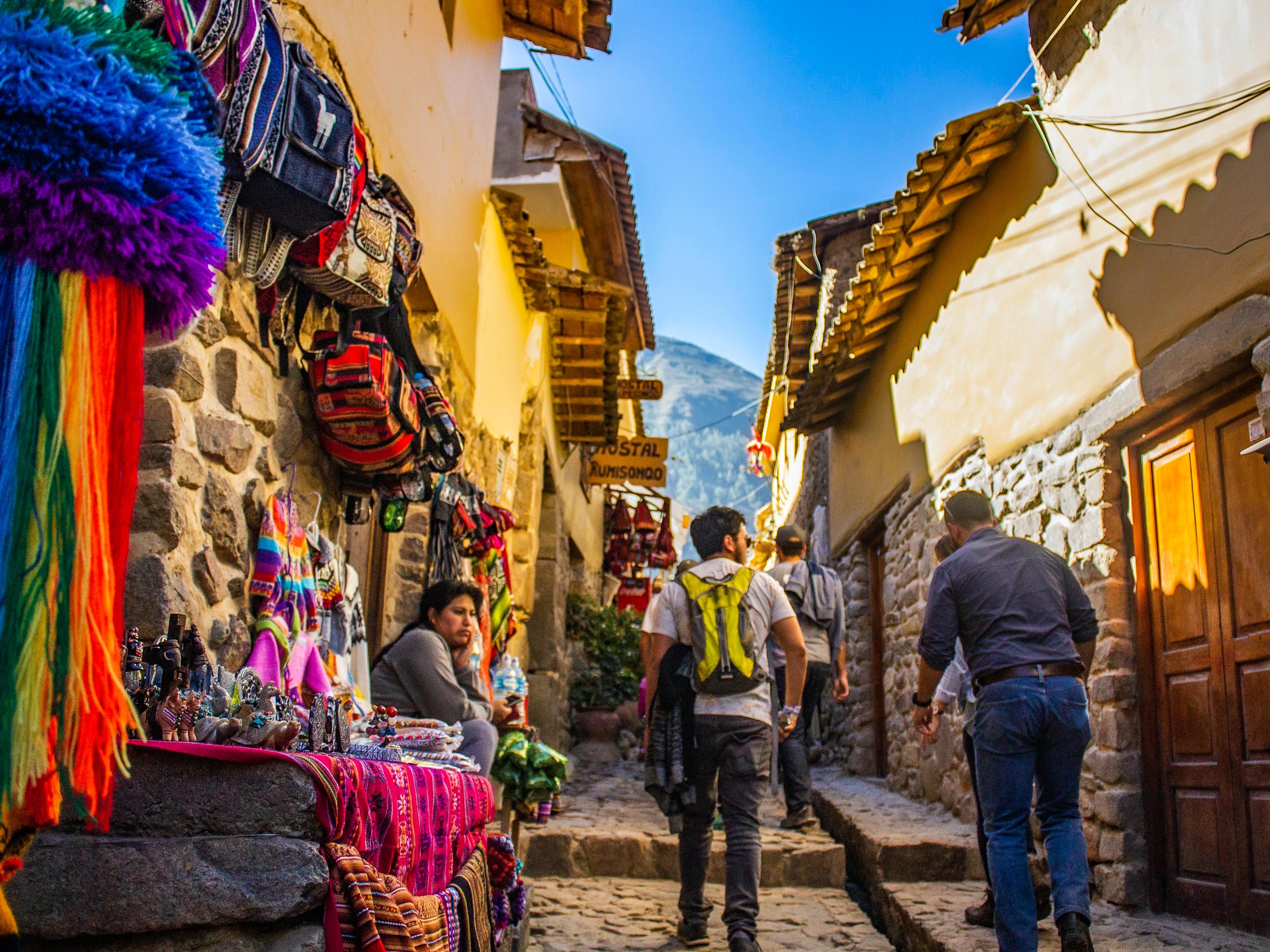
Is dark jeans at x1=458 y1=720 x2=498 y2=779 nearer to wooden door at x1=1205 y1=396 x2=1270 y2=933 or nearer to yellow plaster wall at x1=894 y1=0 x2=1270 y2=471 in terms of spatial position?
wooden door at x1=1205 y1=396 x2=1270 y2=933

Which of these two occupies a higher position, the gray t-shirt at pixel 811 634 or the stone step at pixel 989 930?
the gray t-shirt at pixel 811 634

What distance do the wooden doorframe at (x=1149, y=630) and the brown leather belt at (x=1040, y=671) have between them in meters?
1.18

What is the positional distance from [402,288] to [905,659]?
5.18 metres

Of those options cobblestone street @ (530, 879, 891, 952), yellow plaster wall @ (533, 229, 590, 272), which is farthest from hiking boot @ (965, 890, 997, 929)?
yellow plaster wall @ (533, 229, 590, 272)

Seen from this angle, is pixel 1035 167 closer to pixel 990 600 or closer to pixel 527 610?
pixel 990 600

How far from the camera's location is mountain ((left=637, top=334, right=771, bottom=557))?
102 meters

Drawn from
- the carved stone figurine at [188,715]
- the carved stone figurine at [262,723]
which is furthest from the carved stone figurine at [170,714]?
the carved stone figurine at [262,723]

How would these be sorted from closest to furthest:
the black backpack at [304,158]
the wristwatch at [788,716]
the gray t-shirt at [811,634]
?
the black backpack at [304,158], the wristwatch at [788,716], the gray t-shirt at [811,634]

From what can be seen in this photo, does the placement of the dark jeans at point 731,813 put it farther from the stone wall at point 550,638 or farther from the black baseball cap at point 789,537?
the stone wall at point 550,638

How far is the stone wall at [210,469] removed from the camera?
7.63ft

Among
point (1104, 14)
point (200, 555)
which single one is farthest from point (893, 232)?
point (200, 555)

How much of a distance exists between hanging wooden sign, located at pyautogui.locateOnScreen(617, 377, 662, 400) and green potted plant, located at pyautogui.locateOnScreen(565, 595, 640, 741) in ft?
11.2

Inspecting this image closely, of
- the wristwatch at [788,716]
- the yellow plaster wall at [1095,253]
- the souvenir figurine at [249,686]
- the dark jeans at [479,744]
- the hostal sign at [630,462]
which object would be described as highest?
the hostal sign at [630,462]

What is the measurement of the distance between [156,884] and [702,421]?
11292 centimetres
